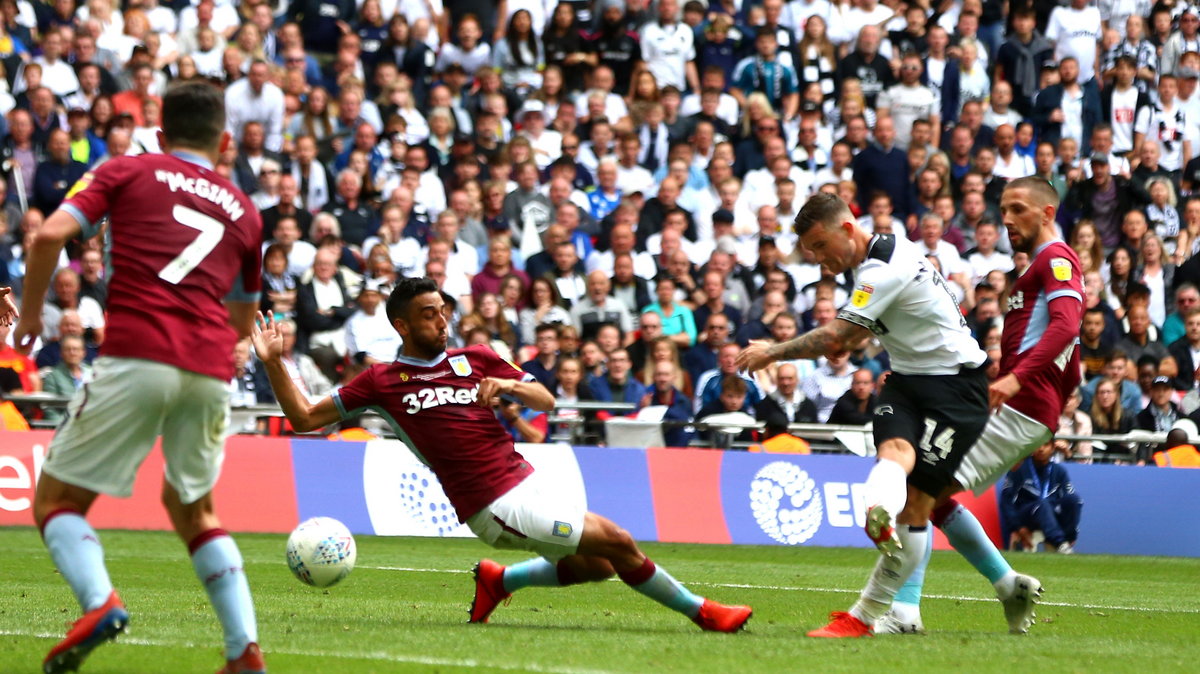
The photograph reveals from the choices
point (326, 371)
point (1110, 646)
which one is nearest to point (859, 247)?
point (1110, 646)

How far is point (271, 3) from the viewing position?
2291 cm

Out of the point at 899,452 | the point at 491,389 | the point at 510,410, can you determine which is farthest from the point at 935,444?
the point at 510,410

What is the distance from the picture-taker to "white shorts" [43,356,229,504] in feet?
19.4

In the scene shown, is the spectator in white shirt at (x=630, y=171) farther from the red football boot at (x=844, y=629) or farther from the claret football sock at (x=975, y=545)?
the red football boot at (x=844, y=629)

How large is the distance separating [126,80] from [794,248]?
26.6 ft

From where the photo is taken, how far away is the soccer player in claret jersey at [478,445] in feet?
26.0

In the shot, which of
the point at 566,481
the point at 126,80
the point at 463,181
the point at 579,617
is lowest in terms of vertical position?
the point at 566,481

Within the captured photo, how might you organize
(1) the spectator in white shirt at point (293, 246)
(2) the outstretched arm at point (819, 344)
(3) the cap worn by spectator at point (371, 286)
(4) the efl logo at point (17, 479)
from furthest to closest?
(1) the spectator in white shirt at point (293, 246), (3) the cap worn by spectator at point (371, 286), (4) the efl logo at point (17, 479), (2) the outstretched arm at point (819, 344)

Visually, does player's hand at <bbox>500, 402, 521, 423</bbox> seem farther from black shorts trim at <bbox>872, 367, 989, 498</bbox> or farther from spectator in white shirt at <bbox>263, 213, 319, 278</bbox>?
black shorts trim at <bbox>872, 367, 989, 498</bbox>

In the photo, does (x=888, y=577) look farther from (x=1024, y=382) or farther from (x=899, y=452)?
(x=1024, y=382)

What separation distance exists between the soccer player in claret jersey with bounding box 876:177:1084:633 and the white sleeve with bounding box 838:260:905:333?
769 millimetres

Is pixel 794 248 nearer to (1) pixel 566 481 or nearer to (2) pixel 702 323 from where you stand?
(2) pixel 702 323

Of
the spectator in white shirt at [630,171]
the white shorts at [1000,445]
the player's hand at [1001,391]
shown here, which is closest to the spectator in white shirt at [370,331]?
the spectator in white shirt at [630,171]

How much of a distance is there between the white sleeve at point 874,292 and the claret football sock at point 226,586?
11.0 feet
